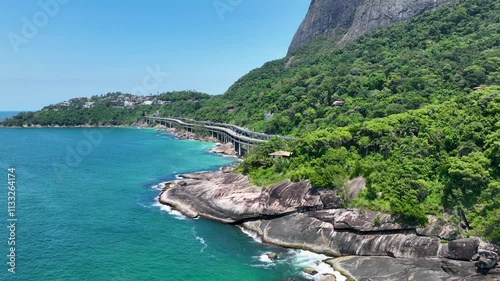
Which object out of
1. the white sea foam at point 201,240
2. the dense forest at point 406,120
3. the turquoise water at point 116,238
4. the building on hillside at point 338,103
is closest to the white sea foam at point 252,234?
the turquoise water at point 116,238

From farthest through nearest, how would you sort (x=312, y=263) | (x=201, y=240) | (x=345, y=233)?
(x=201, y=240) < (x=345, y=233) < (x=312, y=263)

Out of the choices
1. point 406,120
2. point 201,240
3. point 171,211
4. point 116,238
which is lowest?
point 201,240

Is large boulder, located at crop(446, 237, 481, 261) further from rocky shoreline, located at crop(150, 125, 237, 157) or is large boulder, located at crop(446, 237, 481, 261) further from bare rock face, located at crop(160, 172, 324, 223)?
rocky shoreline, located at crop(150, 125, 237, 157)

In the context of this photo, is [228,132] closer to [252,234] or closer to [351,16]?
[252,234]

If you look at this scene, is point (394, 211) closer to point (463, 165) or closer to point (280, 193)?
point (463, 165)

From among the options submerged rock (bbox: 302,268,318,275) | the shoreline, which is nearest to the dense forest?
the shoreline

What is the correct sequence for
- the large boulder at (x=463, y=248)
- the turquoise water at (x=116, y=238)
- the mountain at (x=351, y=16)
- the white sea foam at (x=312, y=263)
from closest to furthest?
the large boulder at (x=463, y=248), the white sea foam at (x=312, y=263), the turquoise water at (x=116, y=238), the mountain at (x=351, y=16)

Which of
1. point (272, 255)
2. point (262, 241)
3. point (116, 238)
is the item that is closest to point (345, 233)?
point (272, 255)

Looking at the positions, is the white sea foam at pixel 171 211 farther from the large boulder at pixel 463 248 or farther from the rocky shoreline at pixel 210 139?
the rocky shoreline at pixel 210 139
